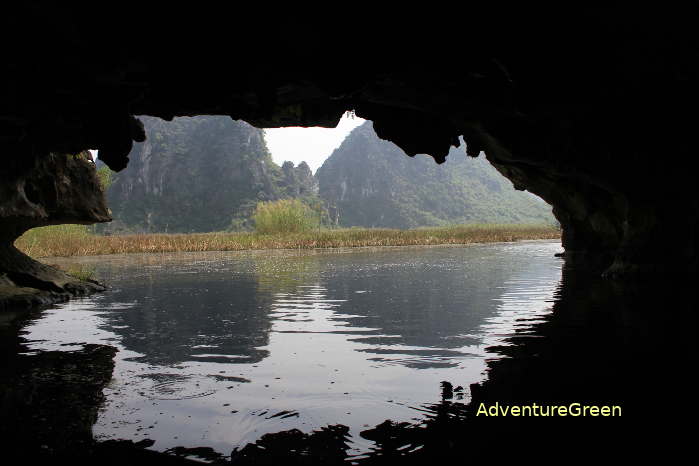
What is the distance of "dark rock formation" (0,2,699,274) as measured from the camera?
5473 mm

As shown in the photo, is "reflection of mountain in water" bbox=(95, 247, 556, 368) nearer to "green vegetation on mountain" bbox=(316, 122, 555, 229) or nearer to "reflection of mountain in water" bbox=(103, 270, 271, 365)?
"reflection of mountain in water" bbox=(103, 270, 271, 365)

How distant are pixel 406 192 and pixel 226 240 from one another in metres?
108

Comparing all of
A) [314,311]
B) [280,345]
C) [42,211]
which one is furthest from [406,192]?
[280,345]

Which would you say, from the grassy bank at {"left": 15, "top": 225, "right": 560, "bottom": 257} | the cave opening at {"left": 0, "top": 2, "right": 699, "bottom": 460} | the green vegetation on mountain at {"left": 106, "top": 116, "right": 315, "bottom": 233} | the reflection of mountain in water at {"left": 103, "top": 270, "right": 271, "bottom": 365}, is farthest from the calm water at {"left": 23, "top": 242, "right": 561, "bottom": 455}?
the green vegetation on mountain at {"left": 106, "top": 116, "right": 315, "bottom": 233}

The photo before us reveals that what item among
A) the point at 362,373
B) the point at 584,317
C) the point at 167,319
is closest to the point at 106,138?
the point at 167,319

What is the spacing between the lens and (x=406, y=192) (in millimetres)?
139625

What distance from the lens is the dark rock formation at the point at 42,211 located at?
10297mm

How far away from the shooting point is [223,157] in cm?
10738

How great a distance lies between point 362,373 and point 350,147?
148503 mm

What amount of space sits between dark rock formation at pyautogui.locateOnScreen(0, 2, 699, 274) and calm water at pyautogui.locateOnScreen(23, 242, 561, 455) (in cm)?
269

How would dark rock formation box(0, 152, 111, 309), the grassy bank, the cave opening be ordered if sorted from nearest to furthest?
the cave opening, dark rock formation box(0, 152, 111, 309), the grassy bank

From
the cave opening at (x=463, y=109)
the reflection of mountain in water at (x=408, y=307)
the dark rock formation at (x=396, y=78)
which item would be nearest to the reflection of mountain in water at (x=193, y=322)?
the cave opening at (x=463, y=109)

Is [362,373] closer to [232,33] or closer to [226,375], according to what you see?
[226,375]

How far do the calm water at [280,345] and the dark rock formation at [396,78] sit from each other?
2692 mm
